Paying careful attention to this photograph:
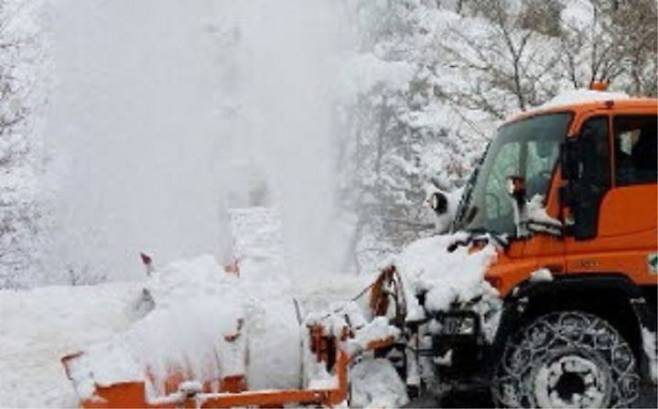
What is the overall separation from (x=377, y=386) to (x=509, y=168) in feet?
5.75

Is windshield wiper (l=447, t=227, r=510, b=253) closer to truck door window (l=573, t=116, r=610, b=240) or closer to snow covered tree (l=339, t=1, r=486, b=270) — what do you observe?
truck door window (l=573, t=116, r=610, b=240)

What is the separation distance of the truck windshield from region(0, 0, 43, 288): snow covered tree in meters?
15.8

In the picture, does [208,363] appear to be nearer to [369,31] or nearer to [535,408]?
[535,408]

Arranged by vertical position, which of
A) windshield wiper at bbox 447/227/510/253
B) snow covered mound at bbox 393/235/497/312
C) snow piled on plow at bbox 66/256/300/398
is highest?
windshield wiper at bbox 447/227/510/253

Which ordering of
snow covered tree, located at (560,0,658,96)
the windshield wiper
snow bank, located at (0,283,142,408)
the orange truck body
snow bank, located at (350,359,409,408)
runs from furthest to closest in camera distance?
snow covered tree, located at (560,0,658,96)
snow bank, located at (0,283,142,408)
snow bank, located at (350,359,409,408)
the windshield wiper
the orange truck body

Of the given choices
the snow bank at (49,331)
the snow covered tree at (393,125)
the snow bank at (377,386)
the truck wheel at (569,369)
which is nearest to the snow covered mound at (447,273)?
the truck wheel at (569,369)

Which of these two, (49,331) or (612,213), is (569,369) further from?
(49,331)

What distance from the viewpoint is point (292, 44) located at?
69.5 ft

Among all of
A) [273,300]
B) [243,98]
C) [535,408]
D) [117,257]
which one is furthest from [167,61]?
[535,408]

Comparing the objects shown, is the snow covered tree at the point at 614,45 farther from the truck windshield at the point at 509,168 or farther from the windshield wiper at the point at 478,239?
the windshield wiper at the point at 478,239

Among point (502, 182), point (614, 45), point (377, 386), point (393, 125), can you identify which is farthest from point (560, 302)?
point (393, 125)

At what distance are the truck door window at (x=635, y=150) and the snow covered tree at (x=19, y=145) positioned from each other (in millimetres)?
16748

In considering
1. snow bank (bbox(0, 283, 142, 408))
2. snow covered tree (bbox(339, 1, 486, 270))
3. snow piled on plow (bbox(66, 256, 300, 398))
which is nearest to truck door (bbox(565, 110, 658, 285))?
snow piled on plow (bbox(66, 256, 300, 398))

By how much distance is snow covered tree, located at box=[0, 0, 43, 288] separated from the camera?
2242cm
